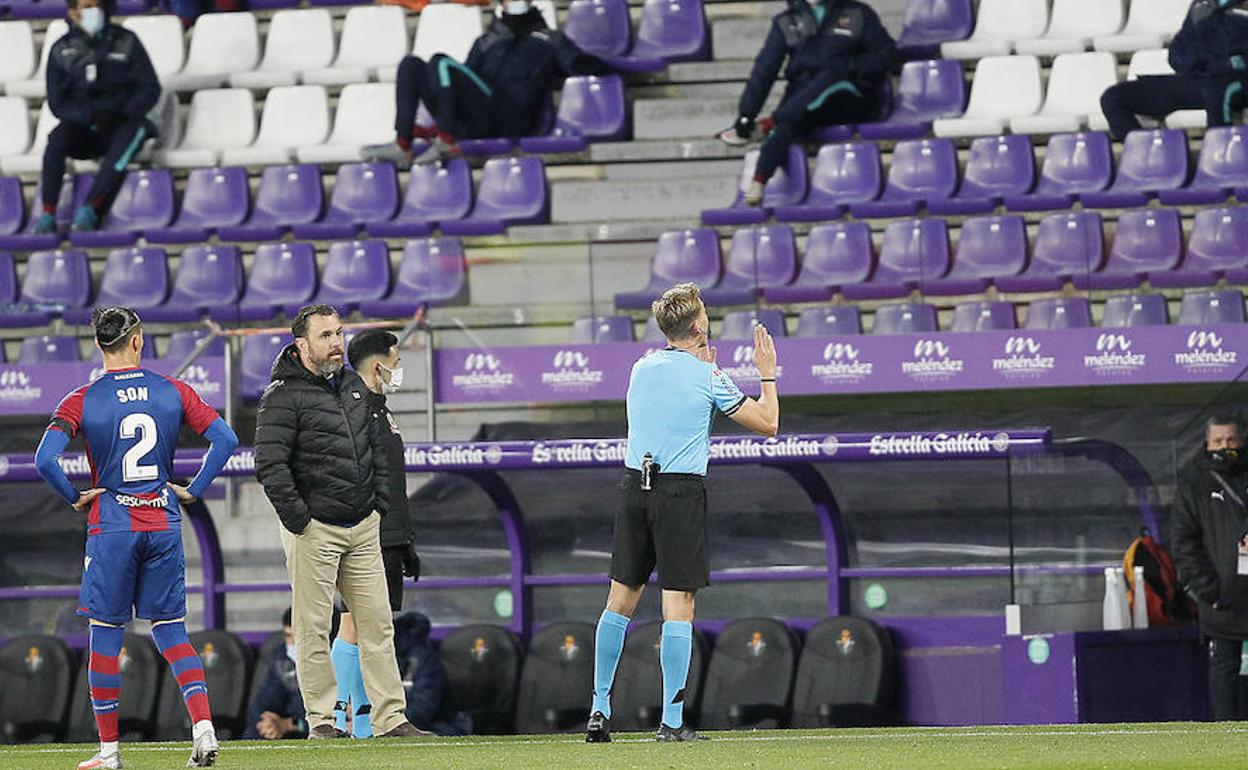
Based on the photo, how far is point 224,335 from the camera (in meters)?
15.5

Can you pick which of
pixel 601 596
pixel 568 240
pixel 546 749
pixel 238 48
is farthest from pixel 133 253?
pixel 546 749

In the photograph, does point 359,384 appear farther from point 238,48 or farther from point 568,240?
point 238,48

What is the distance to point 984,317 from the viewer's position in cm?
1496

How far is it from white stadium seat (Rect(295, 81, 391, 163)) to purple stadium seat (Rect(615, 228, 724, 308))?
13.2 feet

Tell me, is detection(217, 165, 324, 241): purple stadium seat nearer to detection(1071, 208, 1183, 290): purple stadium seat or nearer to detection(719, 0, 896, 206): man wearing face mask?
detection(719, 0, 896, 206): man wearing face mask

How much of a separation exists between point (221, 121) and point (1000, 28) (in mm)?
6332

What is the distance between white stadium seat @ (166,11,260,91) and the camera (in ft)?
67.6

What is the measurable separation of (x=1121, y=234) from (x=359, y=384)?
6.09 metres

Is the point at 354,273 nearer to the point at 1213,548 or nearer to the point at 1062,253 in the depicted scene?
the point at 1062,253

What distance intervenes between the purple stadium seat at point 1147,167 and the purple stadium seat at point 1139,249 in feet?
2.03

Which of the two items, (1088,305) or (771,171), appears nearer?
(1088,305)

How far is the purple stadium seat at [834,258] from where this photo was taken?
15844mm

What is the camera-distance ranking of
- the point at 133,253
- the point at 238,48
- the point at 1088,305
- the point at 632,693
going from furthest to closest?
the point at 238,48
the point at 133,253
the point at 1088,305
the point at 632,693

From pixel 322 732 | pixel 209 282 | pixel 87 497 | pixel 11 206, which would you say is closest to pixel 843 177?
pixel 209 282
